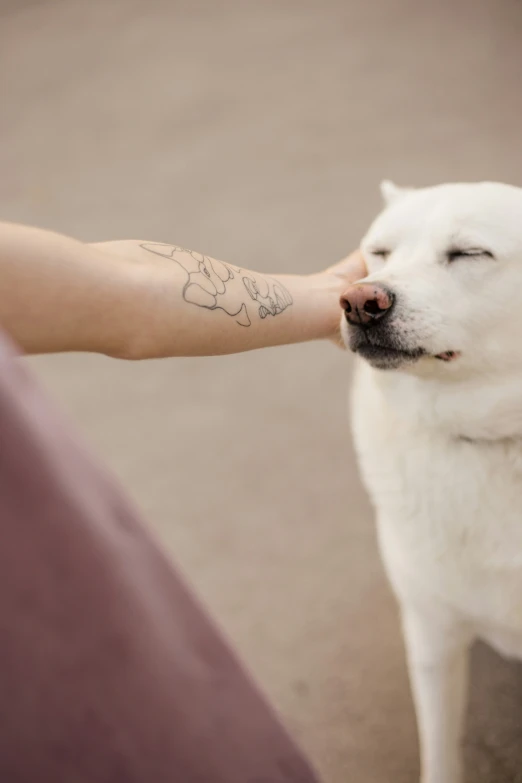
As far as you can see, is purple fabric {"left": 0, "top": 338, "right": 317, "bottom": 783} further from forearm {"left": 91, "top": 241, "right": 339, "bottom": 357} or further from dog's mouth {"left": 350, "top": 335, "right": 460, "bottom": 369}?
dog's mouth {"left": 350, "top": 335, "right": 460, "bottom": 369}

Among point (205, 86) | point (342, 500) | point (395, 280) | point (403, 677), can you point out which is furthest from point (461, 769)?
point (205, 86)

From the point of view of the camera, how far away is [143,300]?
82 centimetres

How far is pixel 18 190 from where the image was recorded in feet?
8.21

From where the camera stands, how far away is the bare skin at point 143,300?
0.70 meters

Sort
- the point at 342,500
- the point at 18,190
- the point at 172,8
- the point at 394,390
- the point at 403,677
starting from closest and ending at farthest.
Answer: the point at 394,390, the point at 403,677, the point at 342,500, the point at 18,190, the point at 172,8

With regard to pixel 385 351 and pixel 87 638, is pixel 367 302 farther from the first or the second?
pixel 87 638

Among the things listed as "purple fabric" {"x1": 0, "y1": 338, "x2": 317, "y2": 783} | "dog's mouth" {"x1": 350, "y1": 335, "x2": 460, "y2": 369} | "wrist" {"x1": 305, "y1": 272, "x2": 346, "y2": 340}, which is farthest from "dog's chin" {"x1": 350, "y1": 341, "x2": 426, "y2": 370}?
"purple fabric" {"x1": 0, "y1": 338, "x2": 317, "y2": 783}

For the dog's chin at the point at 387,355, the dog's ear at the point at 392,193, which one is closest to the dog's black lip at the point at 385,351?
the dog's chin at the point at 387,355

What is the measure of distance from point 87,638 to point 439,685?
2.91ft

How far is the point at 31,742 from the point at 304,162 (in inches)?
89.1

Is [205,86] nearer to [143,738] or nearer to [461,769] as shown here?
[461,769]

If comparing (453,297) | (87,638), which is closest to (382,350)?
(453,297)

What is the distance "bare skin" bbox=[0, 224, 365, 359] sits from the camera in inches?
27.6

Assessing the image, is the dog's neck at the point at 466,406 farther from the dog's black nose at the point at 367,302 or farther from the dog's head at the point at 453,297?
the dog's black nose at the point at 367,302
